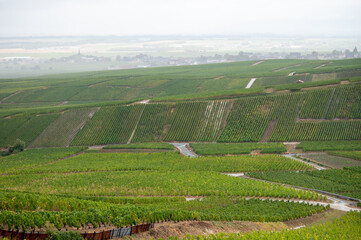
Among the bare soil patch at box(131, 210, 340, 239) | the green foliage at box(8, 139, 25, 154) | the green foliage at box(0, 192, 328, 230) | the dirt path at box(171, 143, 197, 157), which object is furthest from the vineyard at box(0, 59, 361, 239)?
the green foliage at box(8, 139, 25, 154)

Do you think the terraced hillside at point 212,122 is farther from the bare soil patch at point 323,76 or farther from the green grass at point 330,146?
the bare soil patch at point 323,76

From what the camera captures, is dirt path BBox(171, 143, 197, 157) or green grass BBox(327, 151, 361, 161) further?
dirt path BBox(171, 143, 197, 157)

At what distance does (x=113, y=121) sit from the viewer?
82938 mm

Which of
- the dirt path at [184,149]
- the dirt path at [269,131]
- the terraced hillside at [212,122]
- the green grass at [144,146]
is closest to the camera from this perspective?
the dirt path at [184,149]

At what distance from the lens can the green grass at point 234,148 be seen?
6406 centimetres

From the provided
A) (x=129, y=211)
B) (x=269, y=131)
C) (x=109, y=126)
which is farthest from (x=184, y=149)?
(x=129, y=211)

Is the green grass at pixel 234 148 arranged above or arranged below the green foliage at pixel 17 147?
above

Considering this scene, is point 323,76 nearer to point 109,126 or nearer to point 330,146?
point 330,146

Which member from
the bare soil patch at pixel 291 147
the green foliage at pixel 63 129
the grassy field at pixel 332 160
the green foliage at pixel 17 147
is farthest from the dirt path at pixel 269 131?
the green foliage at pixel 17 147

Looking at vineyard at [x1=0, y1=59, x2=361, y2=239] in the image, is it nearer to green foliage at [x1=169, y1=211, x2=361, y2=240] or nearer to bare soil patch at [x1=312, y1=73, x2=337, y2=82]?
green foliage at [x1=169, y1=211, x2=361, y2=240]

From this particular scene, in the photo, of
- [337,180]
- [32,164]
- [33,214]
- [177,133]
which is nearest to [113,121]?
[177,133]

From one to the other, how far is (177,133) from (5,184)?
102 ft

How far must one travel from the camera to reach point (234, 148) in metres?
65.9

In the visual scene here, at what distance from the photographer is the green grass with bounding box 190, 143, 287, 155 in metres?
64.1
